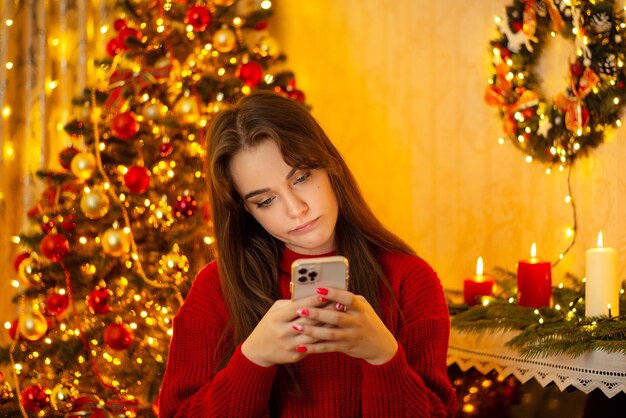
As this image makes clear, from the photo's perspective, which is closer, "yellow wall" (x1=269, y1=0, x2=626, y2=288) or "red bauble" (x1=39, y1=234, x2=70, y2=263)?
"yellow wall" (x1=269, y1=0, x2=626, y2=288)

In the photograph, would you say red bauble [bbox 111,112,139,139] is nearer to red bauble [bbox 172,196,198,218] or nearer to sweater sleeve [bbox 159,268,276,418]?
red bauble [bbox 172,196,198,218]

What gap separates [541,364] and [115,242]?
133 cm

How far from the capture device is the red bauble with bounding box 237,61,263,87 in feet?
9.30

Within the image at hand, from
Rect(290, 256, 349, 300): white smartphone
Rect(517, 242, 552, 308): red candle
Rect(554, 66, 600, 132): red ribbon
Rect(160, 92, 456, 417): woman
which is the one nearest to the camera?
Rect(290, 256, 349, 300): white smartphone

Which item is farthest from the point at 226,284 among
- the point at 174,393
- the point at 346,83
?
the point at 346,83

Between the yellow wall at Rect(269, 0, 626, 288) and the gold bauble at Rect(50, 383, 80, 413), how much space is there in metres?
1.24

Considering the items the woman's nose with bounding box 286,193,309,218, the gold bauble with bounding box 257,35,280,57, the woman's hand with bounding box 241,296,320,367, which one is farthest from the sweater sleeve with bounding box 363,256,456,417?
the gold bauble with bounding box 257,35,280,57

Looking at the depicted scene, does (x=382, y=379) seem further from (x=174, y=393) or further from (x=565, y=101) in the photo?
(x=565, y=101)

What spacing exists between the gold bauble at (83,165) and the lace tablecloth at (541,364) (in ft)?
4.01

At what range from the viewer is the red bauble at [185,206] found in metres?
2.72

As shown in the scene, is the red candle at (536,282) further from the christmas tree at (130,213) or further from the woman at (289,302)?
the christmas tree at (130,213)

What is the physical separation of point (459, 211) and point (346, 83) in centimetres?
73

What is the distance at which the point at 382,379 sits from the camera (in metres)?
1.43

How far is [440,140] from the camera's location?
113 inches
